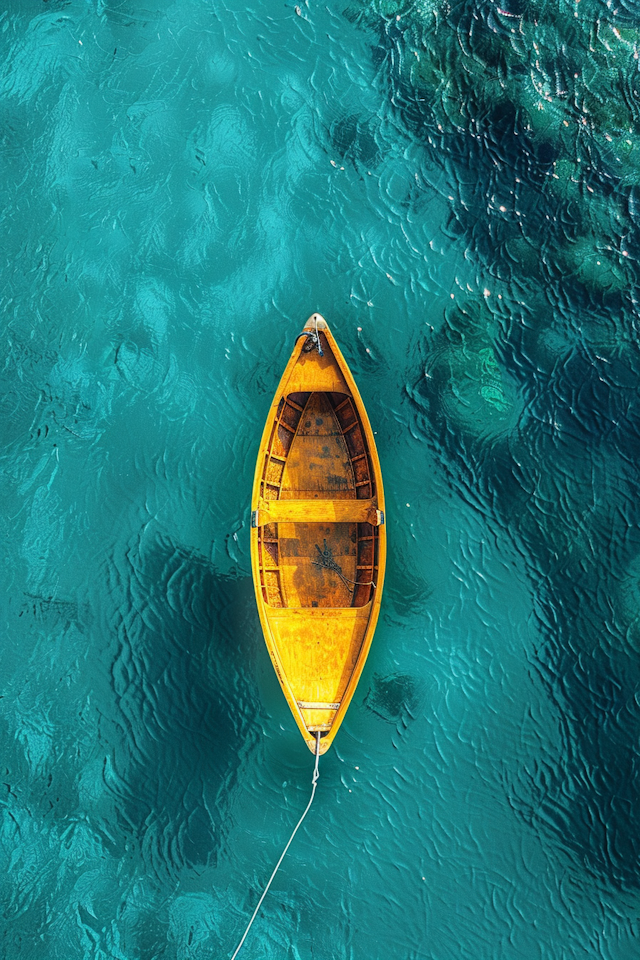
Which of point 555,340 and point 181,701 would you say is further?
point 555,340

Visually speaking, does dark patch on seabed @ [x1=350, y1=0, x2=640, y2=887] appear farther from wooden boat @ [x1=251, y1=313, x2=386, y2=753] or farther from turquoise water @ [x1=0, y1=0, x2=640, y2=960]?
wooden boat @ [x1=251, y1=313, x2=386, y2=753]

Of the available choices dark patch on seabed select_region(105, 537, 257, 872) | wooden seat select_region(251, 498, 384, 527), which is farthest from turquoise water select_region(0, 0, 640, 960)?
wooden seat select_region(251, 498, 384, 527)

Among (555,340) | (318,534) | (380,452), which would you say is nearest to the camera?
(318,534)

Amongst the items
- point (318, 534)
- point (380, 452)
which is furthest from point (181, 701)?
point (380, 452)

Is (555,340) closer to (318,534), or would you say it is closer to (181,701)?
(318,534)

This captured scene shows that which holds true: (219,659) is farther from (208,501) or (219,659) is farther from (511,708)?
(511,708)

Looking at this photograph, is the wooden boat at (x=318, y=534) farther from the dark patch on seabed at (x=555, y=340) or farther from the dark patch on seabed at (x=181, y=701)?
the dark patch on seabed at (x=555, y=340)

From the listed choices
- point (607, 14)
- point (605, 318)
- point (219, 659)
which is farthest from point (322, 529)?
point (607, 14)
